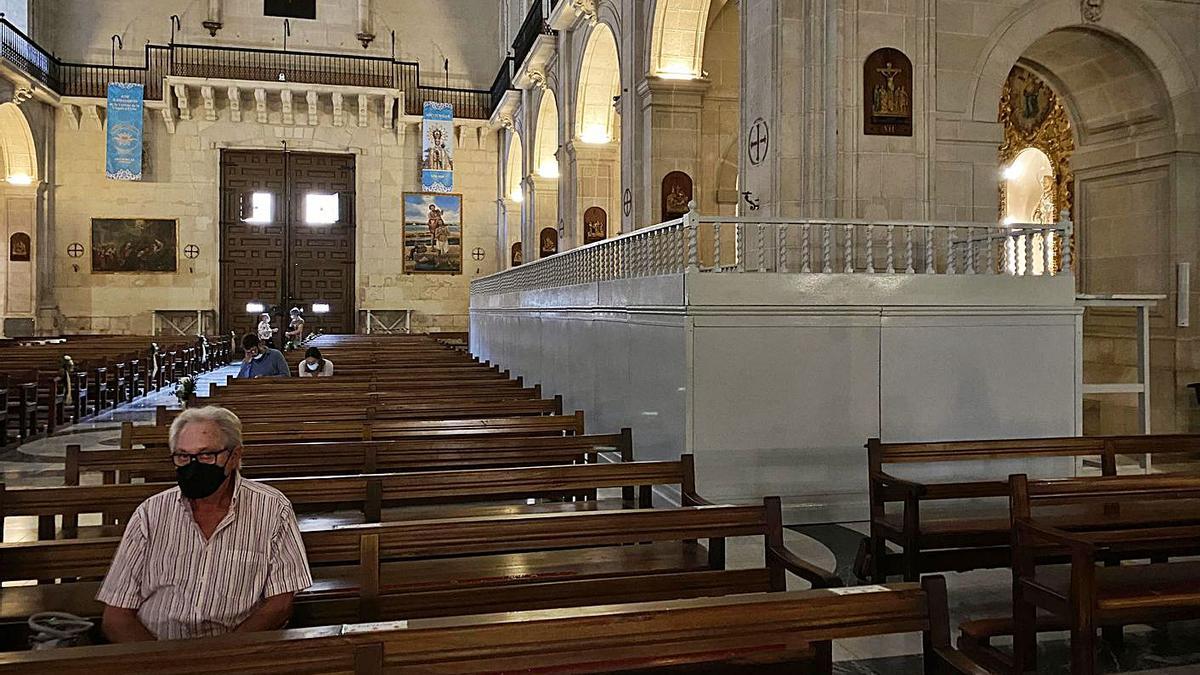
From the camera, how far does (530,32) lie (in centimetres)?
2059

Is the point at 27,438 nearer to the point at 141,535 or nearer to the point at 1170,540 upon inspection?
the point at 141,535

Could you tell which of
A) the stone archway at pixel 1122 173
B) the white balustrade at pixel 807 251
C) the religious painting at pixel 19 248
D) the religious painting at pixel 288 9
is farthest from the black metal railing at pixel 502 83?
the stone archway at pixel 1122 173

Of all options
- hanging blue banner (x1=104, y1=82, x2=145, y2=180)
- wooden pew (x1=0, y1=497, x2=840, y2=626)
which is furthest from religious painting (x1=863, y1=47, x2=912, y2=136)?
hanging blue banner (x1=104, y1=82, x2=145, y2=180)

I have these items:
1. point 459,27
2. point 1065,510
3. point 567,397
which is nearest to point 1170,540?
point 1065,510

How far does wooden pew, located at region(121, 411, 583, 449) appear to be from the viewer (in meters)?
5.68

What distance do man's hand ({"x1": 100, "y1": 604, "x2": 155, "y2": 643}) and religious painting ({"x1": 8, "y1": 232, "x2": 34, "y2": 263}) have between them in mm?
25538

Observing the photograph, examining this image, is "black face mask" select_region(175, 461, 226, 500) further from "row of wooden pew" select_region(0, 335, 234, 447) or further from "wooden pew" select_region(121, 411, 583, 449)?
"row of wooden pew" select_region(0, 335, 234, 447)

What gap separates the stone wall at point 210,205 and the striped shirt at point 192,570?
81.0ft

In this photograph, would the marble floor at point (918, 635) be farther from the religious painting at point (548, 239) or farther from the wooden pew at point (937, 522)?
the religious painting at point (548, 239)

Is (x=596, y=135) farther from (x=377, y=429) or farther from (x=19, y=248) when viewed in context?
(x=19, y=248)

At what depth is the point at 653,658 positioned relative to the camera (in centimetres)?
198

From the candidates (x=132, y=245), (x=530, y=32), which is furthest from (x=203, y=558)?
(x=132, y=245)

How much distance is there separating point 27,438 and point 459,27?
20.7m

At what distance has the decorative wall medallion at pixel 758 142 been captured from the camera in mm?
9805
